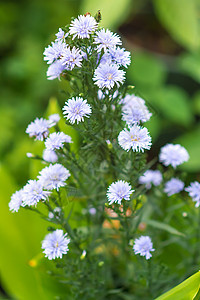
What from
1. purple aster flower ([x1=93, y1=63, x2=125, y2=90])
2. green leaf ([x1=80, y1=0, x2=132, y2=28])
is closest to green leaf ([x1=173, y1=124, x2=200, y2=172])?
green leaf ([x1=80, y1=0, x2=132, y2=28])

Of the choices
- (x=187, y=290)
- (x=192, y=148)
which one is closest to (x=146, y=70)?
(x=192, y=148)

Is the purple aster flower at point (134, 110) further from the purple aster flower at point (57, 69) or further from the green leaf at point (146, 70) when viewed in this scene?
the green leaf at point (146, 70)

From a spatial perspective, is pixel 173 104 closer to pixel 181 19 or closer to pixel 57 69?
pixel 181 19

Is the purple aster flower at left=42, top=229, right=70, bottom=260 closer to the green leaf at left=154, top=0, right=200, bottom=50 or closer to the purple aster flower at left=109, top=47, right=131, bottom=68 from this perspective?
the purple aster flower at left=109, top=47, right=131, bottom=68

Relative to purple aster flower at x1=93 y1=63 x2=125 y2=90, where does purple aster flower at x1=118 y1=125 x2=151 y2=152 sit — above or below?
below

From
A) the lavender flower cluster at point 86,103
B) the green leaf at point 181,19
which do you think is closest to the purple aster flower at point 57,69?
the lavender flower cluster at point 86,103

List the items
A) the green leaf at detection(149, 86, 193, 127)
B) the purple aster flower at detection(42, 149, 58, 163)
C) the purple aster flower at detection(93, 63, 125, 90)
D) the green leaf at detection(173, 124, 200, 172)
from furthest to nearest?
the green leaf at detection(149, 86, 193, 127)
the green leaf at detection(173, 124, 200, 172)
the purple aster flower at detection(42, 149, 58, 163)
the purple aster flower at detection(93, 63, 125, 90)

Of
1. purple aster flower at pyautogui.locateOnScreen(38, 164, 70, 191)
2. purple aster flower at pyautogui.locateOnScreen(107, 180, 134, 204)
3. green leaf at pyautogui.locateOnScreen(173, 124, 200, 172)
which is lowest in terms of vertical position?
purple aster flower at pyautogui.locateOnScreen(107, 180, 134, 204)
